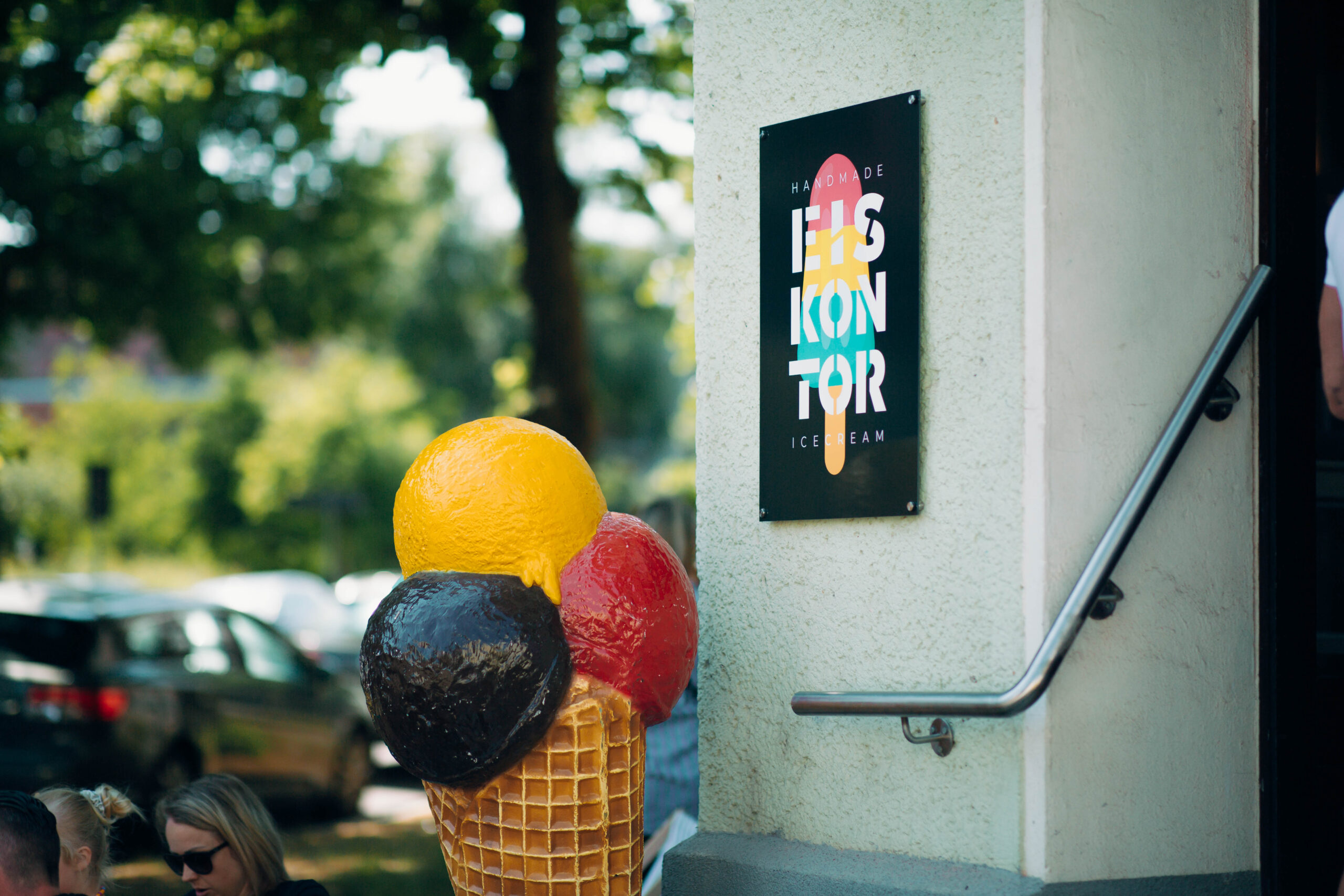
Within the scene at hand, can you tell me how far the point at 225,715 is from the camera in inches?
365

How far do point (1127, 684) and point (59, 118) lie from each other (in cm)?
993

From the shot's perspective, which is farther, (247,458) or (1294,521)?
(247,458)

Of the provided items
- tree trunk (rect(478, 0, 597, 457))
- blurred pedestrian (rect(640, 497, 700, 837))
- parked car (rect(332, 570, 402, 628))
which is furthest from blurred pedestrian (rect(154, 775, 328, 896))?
parked car (rect(332, 570, 402, 628))

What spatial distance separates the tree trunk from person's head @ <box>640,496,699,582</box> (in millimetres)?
4160

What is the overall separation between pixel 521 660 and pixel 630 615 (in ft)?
0.85

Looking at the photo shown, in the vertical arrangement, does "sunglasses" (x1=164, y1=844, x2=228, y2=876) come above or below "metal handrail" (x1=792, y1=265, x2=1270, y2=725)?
below

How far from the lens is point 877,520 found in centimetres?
306

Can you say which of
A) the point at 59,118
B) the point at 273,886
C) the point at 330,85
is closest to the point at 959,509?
the point at 273,886

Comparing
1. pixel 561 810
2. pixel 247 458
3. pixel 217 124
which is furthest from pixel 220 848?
pixel 247 458

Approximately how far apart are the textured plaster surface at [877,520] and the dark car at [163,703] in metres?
6.11

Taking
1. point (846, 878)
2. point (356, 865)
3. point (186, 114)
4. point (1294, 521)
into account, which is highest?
point (186, 114)

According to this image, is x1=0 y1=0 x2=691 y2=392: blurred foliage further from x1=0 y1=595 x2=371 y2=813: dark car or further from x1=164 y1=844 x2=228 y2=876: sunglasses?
x1=164 y1=844 x2=228 y2=876: sunglasses

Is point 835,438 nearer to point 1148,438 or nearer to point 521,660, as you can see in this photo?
point 1148,438

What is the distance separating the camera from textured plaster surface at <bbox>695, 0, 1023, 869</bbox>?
286 centimetres
